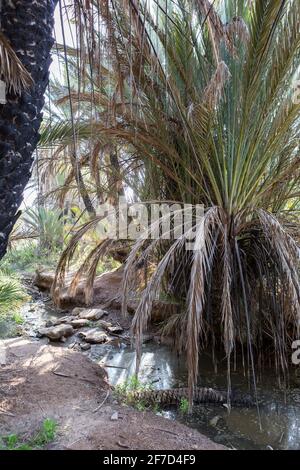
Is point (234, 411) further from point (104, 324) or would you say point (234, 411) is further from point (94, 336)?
point (104, 324)

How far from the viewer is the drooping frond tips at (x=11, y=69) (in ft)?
5.89

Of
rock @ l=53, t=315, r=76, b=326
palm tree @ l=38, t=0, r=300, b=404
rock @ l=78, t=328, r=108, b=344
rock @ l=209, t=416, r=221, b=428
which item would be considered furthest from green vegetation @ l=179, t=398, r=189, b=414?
rock @ l=53, t=315, r=76, b=326

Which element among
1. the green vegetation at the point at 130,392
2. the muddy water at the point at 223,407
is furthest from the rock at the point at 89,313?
the green vegetation at the point at 130,392

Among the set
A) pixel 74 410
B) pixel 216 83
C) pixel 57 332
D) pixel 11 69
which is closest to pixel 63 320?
pixel 57 332

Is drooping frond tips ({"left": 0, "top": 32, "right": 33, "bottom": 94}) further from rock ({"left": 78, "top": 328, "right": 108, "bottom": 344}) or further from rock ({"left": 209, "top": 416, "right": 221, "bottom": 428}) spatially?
rock ({"left": 78, "top": 328, "right": 108, "bottom": 344})

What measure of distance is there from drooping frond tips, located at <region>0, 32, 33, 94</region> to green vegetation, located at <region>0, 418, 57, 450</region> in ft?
6.79

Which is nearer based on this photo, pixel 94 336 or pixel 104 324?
pixel 94 336

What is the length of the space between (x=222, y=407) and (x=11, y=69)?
293cm

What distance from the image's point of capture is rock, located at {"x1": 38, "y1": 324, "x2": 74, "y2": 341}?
16.8ft

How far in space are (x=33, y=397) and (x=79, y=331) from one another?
97.0 inches

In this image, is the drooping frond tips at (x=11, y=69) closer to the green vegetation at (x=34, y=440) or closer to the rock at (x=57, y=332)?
the green vegetation at (x=34, y=440)

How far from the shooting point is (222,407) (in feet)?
10.2

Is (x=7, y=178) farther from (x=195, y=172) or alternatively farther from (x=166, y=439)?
(x=195, y=172)

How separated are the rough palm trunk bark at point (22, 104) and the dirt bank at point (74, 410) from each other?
51.0 inches
